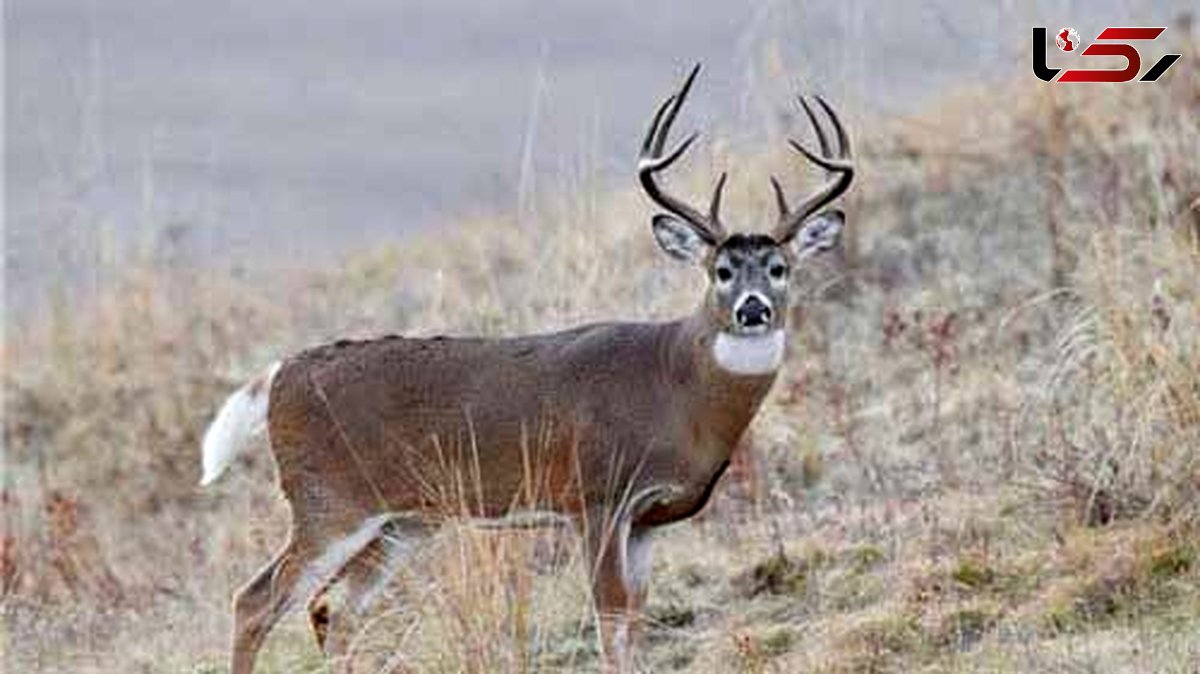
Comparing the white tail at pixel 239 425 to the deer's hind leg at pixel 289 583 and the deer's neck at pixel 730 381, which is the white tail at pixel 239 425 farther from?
the deer's neck at pixel 730 381

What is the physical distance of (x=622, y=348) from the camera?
11.8 meters

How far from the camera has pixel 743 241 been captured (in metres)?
11.5

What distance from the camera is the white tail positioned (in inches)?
467

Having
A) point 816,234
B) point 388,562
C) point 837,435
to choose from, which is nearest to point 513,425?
point 388,562

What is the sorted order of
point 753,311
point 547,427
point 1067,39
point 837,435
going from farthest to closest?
point 1067,39 < point 837,435 < point 547,427 < point 753,311

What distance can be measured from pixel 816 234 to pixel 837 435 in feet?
8.75

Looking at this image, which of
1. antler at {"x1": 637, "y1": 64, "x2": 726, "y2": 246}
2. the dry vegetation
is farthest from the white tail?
antler at {"x1": 637, "y1": 64, "x2": 726, "y2": 246}

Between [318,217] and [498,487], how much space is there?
1003cm

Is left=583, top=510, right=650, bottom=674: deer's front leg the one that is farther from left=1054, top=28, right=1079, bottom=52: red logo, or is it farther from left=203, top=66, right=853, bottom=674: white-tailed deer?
left=1054, top=28, right=1079, bottom=52: red logo

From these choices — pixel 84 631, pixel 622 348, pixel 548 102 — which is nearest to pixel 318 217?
pixel 548 102

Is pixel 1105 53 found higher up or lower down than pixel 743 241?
higher up

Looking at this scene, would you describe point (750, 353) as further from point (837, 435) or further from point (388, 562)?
point (837, 435)

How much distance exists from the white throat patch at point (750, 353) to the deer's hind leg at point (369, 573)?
101 cm

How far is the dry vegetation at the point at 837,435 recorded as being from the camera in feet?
37.0
